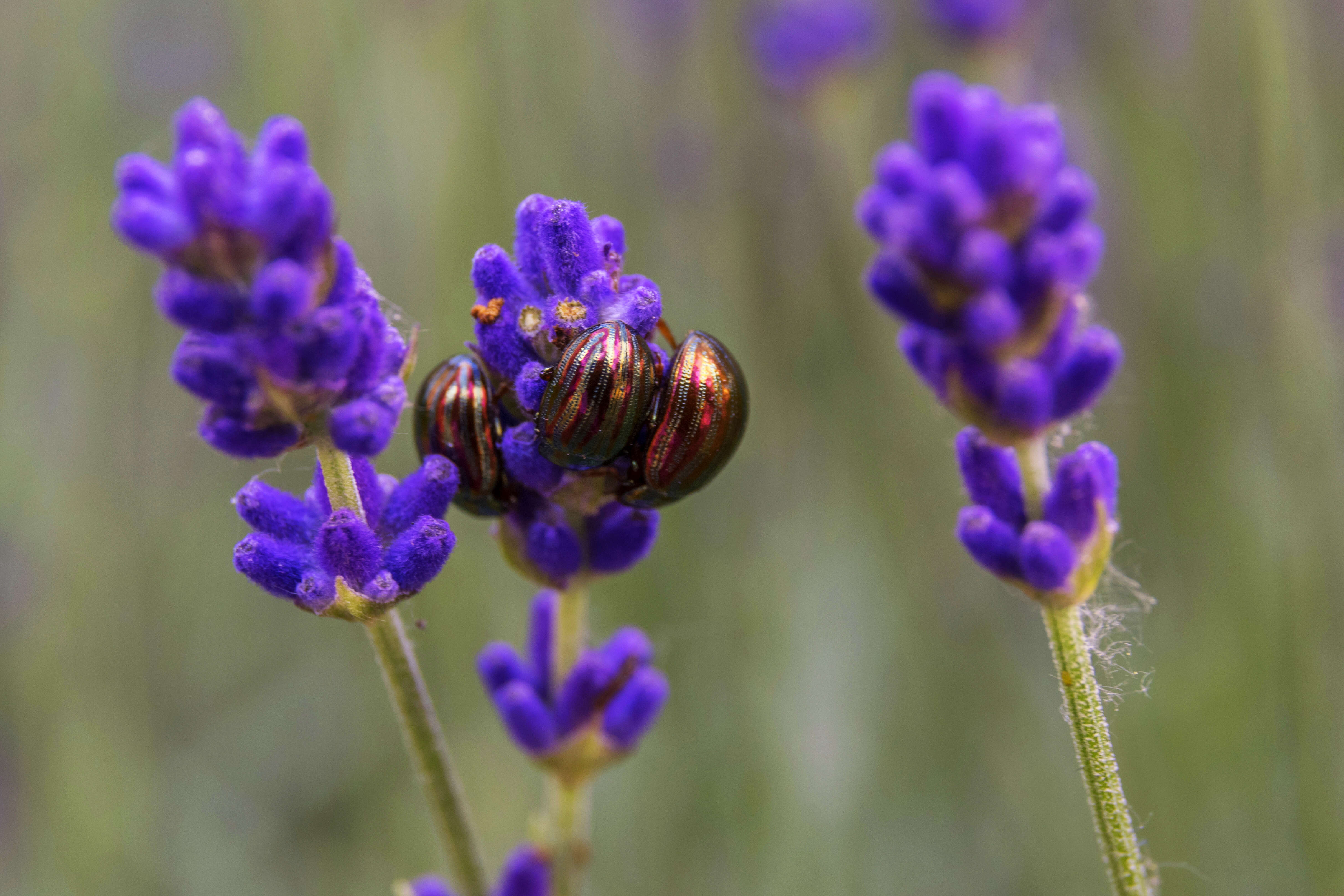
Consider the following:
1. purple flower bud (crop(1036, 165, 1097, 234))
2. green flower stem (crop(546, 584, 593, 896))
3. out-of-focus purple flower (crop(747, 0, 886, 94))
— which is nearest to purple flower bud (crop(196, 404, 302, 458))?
green flower stem (crop(546, 584, 593, 896))

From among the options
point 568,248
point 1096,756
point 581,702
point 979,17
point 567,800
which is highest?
point 979,17

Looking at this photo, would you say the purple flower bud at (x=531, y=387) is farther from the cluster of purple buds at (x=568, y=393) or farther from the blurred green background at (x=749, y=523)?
the blurred green background at (x=749, y=523)

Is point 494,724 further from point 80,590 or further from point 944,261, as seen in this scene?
point 944,261

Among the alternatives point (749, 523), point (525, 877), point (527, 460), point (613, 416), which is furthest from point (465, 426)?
point (749, 523)

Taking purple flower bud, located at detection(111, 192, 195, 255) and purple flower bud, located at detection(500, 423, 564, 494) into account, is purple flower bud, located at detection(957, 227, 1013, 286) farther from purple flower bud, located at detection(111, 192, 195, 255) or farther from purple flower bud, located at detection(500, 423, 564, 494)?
purple flower bud, located at detection(111, 192, 195, 255)

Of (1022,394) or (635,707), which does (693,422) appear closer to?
(1022,394)

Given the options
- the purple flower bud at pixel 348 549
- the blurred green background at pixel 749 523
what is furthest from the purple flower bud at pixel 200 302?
the blurred green background at pixel 749 523
